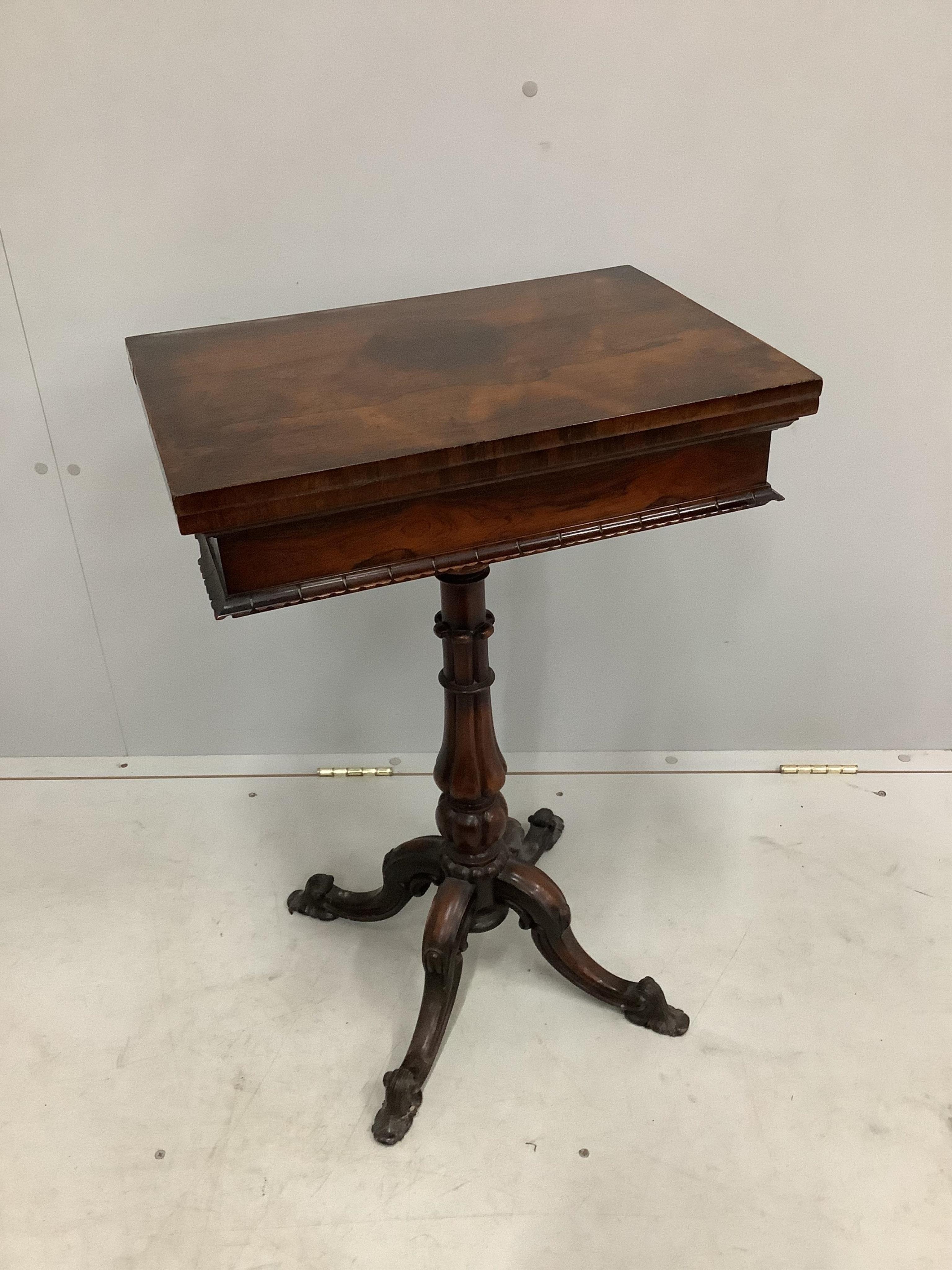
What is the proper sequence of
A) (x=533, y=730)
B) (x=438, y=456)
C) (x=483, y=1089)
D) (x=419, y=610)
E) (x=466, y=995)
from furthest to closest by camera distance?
(x=533, y=730)
(x=419, y=610)
(x=466, y=995)
(x=483, y=1089)
(x=438, y=456)

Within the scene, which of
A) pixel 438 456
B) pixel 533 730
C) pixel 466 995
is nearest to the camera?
pixel 438 456

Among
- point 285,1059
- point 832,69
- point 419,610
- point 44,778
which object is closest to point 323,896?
point 285,1059

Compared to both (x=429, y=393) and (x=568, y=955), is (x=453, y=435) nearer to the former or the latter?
(x=429, y=393)

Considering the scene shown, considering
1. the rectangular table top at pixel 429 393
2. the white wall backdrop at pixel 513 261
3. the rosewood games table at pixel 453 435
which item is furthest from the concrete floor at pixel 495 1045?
the rectangular table top at pixel 429 393

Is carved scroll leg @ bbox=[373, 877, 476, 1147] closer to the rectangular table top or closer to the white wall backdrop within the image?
the white wall backdrop

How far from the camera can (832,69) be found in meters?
1.54

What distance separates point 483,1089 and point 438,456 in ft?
3.23

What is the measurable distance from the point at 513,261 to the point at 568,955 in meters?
1.12

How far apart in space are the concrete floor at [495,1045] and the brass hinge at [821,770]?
0.05 ft

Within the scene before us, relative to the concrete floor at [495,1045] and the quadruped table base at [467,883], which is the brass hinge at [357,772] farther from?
the quadruped table base at [467,883]

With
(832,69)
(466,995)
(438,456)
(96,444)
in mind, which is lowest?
(466,995)

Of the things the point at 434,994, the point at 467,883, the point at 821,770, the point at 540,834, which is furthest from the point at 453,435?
the point at 821,770

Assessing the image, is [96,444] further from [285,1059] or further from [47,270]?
[285,1059]

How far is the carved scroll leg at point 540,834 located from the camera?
5.98 feet
